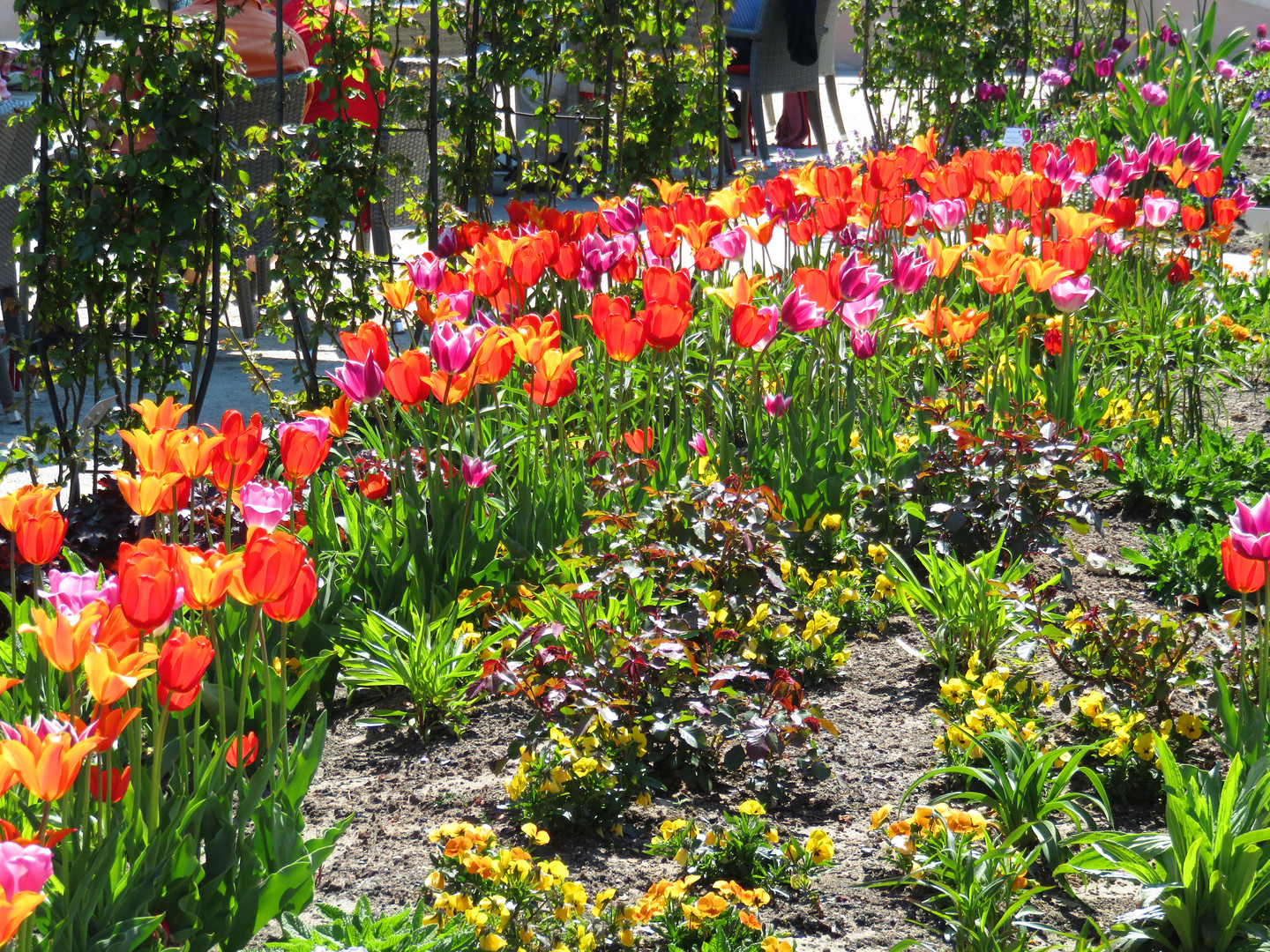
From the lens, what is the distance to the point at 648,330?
8.32 feet

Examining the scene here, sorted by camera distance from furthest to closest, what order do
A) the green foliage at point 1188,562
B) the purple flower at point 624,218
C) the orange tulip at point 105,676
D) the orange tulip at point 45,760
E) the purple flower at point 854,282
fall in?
1. the purple flower at point 624,218
2. the purple flower at point 854,282
3. the green foliage at point 1188,562
4. the orange tulip at point 105,676
5. the orange tulip at point 45,760

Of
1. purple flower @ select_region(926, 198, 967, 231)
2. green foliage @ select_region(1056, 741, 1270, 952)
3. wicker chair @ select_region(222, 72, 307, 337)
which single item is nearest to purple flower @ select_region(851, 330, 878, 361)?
purple flower @ select_region(926, 198, 967, 231)

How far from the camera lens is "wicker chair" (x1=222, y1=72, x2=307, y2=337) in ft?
16.3

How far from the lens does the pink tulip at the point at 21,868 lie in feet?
3.13

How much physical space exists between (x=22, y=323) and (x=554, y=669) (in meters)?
3.45

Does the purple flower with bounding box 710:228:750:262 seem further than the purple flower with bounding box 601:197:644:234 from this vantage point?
No

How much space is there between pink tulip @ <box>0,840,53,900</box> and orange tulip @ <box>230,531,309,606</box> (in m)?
0.46

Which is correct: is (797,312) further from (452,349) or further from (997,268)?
(452,349)

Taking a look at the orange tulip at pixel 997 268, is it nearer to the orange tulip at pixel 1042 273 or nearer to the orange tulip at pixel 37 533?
the orange tulip at pixel 1042 273

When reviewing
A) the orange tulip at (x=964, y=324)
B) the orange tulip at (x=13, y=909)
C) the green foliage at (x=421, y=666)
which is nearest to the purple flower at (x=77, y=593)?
the orange tulip at (x=13, y=909)

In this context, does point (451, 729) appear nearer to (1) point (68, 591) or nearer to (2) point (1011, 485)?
(1) point (68, 591)

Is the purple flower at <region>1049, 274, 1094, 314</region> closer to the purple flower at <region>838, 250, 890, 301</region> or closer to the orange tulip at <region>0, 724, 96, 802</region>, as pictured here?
the purple flower at <region>838, 250, 890, 301</region>

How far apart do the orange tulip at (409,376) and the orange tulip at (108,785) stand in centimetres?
96

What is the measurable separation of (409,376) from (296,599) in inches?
34.2
